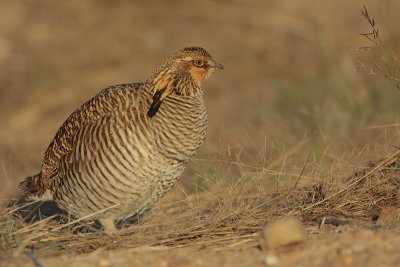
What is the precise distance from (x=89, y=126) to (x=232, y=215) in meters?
1.04

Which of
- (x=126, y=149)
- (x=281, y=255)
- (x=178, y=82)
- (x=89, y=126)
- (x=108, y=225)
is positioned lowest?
(x=281, y=255)

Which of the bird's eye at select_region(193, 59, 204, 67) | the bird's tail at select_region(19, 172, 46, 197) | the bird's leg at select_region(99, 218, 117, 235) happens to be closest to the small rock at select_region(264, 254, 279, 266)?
the bird's leg at select_region(99, 218, 117, 235)

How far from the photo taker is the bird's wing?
5.25m

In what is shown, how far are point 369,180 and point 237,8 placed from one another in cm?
928

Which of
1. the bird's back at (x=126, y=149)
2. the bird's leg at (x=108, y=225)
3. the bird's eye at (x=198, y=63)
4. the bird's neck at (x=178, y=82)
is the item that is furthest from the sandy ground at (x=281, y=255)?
the bird's eye at (x=198, y=63)

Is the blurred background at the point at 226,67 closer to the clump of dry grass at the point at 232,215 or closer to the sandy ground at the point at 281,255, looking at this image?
the clump of dry grass at the point at 232,215

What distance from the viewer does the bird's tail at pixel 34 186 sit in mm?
5957

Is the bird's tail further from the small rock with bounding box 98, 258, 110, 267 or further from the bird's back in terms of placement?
the small rock with bounding box 98, 258, 110, 267

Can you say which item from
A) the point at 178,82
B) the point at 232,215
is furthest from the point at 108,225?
the point at 178,82

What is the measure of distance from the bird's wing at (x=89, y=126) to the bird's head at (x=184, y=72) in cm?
17

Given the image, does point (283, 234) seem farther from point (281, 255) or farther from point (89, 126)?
point (89, 126)

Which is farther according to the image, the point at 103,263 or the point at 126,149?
the point at 126,149

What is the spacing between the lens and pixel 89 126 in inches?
211

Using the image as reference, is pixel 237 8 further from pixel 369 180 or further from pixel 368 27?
pixel 369 180
